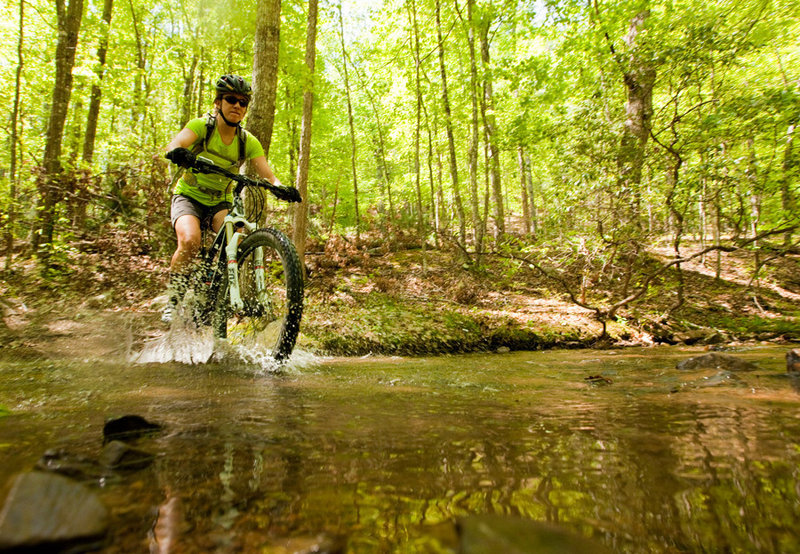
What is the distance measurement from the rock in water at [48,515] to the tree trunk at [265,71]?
569cm

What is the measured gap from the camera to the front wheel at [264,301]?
3.41 m

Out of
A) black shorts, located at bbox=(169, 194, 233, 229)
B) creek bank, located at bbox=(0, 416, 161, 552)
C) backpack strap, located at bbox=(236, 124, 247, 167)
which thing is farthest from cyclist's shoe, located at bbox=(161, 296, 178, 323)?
creek bank, located at bbox=(0, 416, 161, 552)

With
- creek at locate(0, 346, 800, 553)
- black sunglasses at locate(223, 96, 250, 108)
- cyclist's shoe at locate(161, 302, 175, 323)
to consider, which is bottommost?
creek at locate(0, 346, 800, 553)

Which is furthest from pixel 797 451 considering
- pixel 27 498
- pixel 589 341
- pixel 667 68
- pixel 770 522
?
pixel 667 68

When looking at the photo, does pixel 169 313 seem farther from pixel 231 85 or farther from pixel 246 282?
pixel 231 85

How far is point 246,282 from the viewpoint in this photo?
13.1 ft

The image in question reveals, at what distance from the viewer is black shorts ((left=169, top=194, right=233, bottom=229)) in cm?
443

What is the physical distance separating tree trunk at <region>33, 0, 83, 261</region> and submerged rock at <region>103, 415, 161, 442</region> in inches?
349

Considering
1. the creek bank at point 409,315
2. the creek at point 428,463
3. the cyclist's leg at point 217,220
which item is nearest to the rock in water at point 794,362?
the creek at point 428,463

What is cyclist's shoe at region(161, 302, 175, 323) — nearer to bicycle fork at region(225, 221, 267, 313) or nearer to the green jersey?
bicycle fork at region(225, 221, 267, 313)

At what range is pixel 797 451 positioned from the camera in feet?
4.23

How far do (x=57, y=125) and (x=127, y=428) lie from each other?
10.5 metres

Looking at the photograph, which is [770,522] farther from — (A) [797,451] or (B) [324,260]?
(B) [324,260]

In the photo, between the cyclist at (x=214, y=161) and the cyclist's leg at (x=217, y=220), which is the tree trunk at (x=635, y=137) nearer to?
the cyclist at (x=214, y=161)
